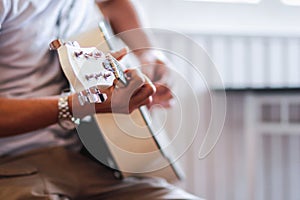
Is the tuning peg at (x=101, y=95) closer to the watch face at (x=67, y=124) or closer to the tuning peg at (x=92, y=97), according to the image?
the tuning peg at (x=92, y=97)

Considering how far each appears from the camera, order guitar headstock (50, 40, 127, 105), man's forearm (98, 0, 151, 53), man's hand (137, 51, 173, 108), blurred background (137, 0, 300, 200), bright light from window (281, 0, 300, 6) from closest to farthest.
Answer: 1. guitar headstock (50, 40, 127, 105)
2. man's hand (137, 51, 173, 108)
3. man's forearm (98, 0, 151, 53)
4. blurred background (137, 0, 300, 200)
5. bright light from window (281, 0, 300, 6)

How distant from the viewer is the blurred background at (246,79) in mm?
2201

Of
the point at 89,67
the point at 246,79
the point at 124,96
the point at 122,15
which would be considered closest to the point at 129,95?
the point at 124,96

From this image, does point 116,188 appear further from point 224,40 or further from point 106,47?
point 224,40

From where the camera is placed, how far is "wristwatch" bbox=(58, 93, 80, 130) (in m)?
0.94

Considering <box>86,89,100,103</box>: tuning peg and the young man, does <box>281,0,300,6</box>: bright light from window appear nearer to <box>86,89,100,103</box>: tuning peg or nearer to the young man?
the young man

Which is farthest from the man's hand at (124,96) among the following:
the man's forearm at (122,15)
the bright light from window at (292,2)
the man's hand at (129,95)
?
the bright light from window at (292,2)

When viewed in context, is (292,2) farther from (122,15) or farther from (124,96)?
(124,96)

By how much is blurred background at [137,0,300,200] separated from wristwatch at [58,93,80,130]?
4.10 feet

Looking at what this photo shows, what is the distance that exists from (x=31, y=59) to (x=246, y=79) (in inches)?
54.9

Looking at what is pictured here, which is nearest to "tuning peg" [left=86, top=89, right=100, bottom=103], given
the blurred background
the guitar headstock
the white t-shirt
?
the guitar headstock

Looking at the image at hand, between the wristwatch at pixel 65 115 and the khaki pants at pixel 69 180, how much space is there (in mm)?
83

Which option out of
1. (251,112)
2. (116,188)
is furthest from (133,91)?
(251,112)

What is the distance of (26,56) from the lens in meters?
1.02
